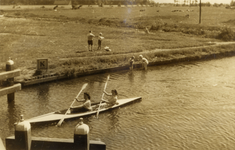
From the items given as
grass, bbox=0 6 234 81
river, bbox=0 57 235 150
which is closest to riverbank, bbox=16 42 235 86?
grass, bbox=0 6 234 81

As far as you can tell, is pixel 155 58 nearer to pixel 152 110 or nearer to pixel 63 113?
pixel 152 110

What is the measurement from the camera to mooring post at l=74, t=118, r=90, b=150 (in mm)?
6750

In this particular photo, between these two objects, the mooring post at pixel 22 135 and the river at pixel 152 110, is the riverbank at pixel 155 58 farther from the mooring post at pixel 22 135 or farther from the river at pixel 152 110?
the mooring post at pixel 22 135

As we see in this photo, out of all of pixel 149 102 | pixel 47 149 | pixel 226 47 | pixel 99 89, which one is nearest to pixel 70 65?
pixel 99 89

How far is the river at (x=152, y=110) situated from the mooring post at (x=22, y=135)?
3299 millimetres

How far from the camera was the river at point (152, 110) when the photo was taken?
417 inches

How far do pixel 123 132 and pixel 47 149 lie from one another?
4.19 m

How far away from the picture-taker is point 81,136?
679cm

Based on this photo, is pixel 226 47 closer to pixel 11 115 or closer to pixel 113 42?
pixel 113 42

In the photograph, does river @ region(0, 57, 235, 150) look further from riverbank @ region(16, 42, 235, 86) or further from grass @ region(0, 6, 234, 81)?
grass @ region(0, 6, 234, 81)

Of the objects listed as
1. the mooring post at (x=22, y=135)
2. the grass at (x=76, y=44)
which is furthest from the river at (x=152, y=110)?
the mooring post at (x=22, y=135)

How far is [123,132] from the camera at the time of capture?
11055 mm

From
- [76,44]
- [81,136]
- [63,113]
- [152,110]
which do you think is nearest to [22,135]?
[81,136]

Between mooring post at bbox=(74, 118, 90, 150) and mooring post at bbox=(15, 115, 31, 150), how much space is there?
124 cm
